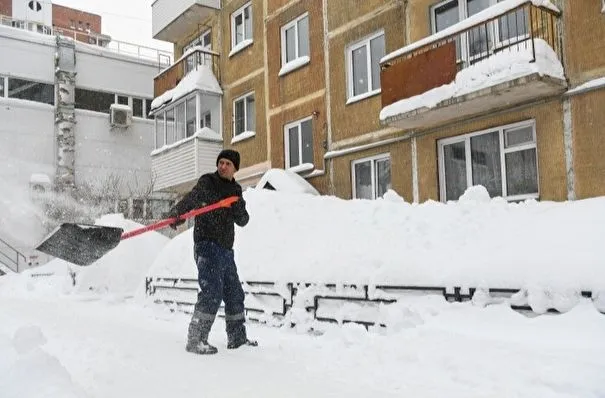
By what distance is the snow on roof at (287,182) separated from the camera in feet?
44.0

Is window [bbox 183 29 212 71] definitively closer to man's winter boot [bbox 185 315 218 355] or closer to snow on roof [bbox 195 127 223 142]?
snow on roof [bbox 195 127 223 142]

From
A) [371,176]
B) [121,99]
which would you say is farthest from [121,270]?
[121,99]

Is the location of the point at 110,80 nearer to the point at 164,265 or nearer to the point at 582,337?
the point at 164,265

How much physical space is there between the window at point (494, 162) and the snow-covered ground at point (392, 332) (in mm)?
1864

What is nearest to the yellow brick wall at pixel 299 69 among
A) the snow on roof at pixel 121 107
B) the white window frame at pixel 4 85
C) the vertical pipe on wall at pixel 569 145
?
the vertical pipe on wall at pixel 569 145

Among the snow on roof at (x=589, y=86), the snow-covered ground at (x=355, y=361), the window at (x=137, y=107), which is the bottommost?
the snow-covered ground at (x=355, y=361)

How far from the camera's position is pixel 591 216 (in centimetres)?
560

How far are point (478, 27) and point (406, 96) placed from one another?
1.85 metres

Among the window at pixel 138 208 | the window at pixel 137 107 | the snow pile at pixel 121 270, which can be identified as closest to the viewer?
the snow pile at pixel 121 270

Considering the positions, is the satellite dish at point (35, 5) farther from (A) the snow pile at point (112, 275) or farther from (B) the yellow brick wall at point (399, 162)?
(B) the yellow brick wall at point (399, 162)

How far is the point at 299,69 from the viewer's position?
1515cm

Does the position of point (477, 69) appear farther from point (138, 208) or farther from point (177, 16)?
point (138, 208)

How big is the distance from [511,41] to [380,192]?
443 centimetres

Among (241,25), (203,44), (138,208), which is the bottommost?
(138,208)
